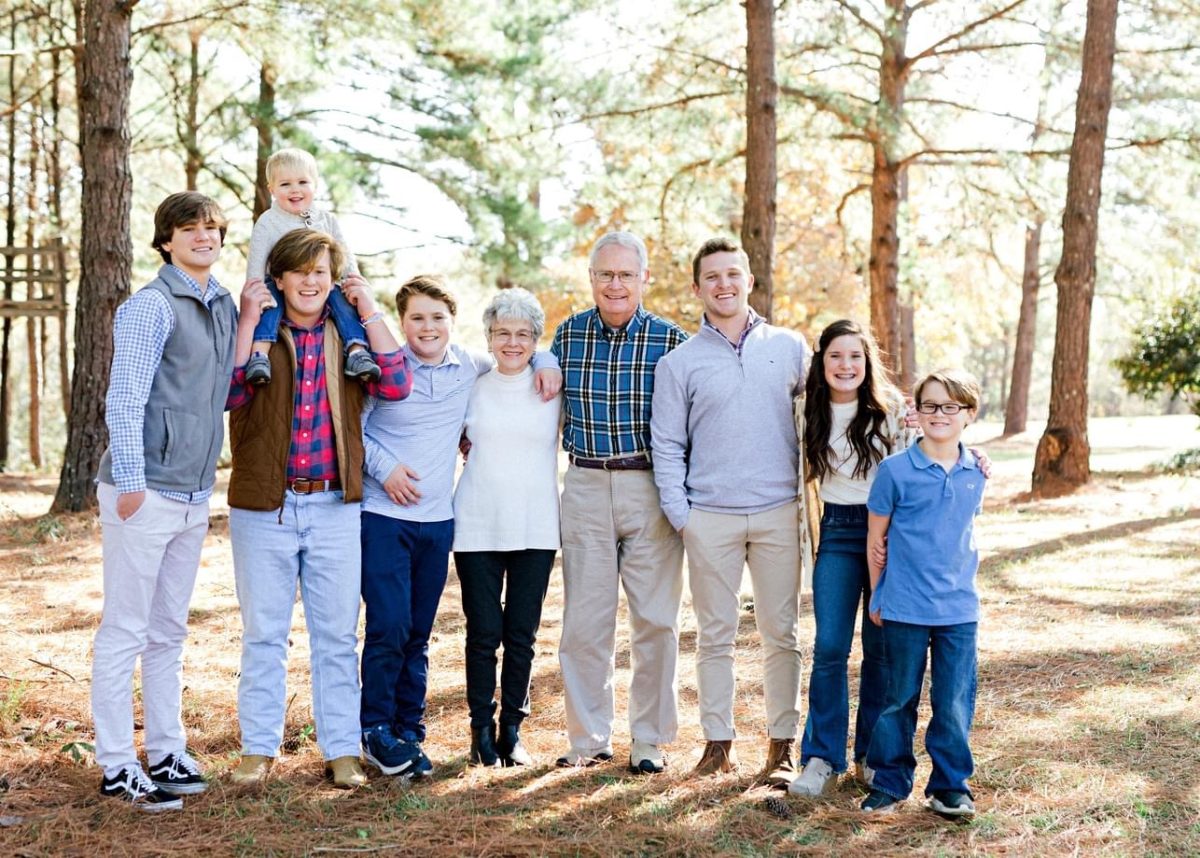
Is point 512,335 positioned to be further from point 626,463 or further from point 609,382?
point 626,463

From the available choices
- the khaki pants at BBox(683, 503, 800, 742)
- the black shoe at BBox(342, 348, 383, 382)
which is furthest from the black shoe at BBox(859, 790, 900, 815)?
the black shoe at BBox(342, 348, 383, 382)

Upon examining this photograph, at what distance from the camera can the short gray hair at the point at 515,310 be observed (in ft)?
13.7

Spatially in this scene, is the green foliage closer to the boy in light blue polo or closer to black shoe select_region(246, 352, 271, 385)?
the boy in light blue polo

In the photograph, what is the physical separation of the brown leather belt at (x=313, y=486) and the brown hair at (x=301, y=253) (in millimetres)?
719

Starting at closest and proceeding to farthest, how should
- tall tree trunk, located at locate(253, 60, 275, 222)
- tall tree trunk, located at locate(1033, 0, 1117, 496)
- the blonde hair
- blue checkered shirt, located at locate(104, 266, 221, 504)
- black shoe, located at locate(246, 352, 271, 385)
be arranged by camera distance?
blue checkered shirt, located at locate(104, 266, 221, 504), black shoe, located at locate(246, 352, 271, 385), the blonde hair, tall tree trunk, located at locate(1033, 0, 1117, 496), tall tree trunk, located at locate(253, 60, 275, 222)

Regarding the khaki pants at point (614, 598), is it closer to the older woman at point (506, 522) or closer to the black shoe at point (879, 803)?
the older woman at point (506, 522)

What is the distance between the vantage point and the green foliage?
14.4m

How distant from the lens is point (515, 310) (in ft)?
13.7

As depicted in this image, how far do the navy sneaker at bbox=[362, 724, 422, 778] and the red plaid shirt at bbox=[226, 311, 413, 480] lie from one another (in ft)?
3.12

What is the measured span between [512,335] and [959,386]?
161 cm

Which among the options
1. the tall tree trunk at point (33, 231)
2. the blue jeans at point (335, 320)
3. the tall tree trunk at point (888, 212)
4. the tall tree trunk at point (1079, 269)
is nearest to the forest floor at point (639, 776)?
the blue jeans at point (335, 320)

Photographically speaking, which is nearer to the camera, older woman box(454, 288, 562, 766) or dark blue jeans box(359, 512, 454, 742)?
dark blue jeans box(359, 512, 454, 742)

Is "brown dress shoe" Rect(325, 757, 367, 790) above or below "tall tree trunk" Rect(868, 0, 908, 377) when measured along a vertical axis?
below

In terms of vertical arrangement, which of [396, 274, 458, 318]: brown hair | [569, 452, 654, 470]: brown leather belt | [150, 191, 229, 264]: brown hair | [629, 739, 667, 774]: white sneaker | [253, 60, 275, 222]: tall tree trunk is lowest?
[629, 739, 667, 774]: white sneaker
